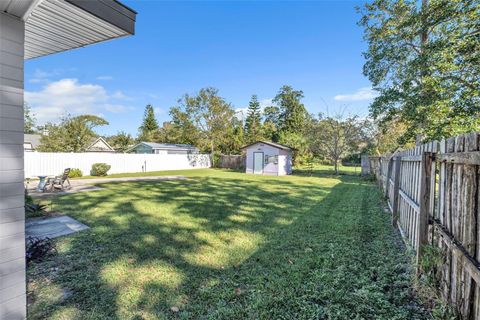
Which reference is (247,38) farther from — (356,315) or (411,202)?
(356,315)

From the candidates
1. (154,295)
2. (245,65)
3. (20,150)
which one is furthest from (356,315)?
(245,65)

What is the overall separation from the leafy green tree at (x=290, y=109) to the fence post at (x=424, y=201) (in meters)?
42.0

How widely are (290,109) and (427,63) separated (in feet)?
119

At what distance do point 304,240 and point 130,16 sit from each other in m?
4.22

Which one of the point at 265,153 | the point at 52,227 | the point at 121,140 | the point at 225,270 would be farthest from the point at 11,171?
the point at 121,140

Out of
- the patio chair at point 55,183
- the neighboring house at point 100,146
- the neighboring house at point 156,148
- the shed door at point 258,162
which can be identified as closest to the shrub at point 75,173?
the patio chair at point 55,183

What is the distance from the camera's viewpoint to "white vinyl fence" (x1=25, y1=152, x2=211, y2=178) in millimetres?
14445

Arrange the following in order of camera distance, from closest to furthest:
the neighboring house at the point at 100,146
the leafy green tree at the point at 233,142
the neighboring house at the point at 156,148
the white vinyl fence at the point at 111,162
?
1. the white vinyl fence at the point at 111,162
2. the neighboring house at the point at 156,148
3. the neighboring house at the point at 100,146
4. the leafy green tree at the point at 233,142

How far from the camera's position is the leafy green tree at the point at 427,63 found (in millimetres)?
9375

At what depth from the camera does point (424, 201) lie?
278 centimetres

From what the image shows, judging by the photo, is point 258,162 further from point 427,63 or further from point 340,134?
point 427,63

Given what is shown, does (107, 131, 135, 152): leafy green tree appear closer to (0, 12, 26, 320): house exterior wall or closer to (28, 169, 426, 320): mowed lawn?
(28, 169, 426, 320): mowed lawn

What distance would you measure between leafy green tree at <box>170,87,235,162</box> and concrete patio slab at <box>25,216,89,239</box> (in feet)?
78.9

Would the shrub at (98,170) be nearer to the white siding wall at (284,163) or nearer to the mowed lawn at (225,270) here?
the mowed lawn at (225,270)
